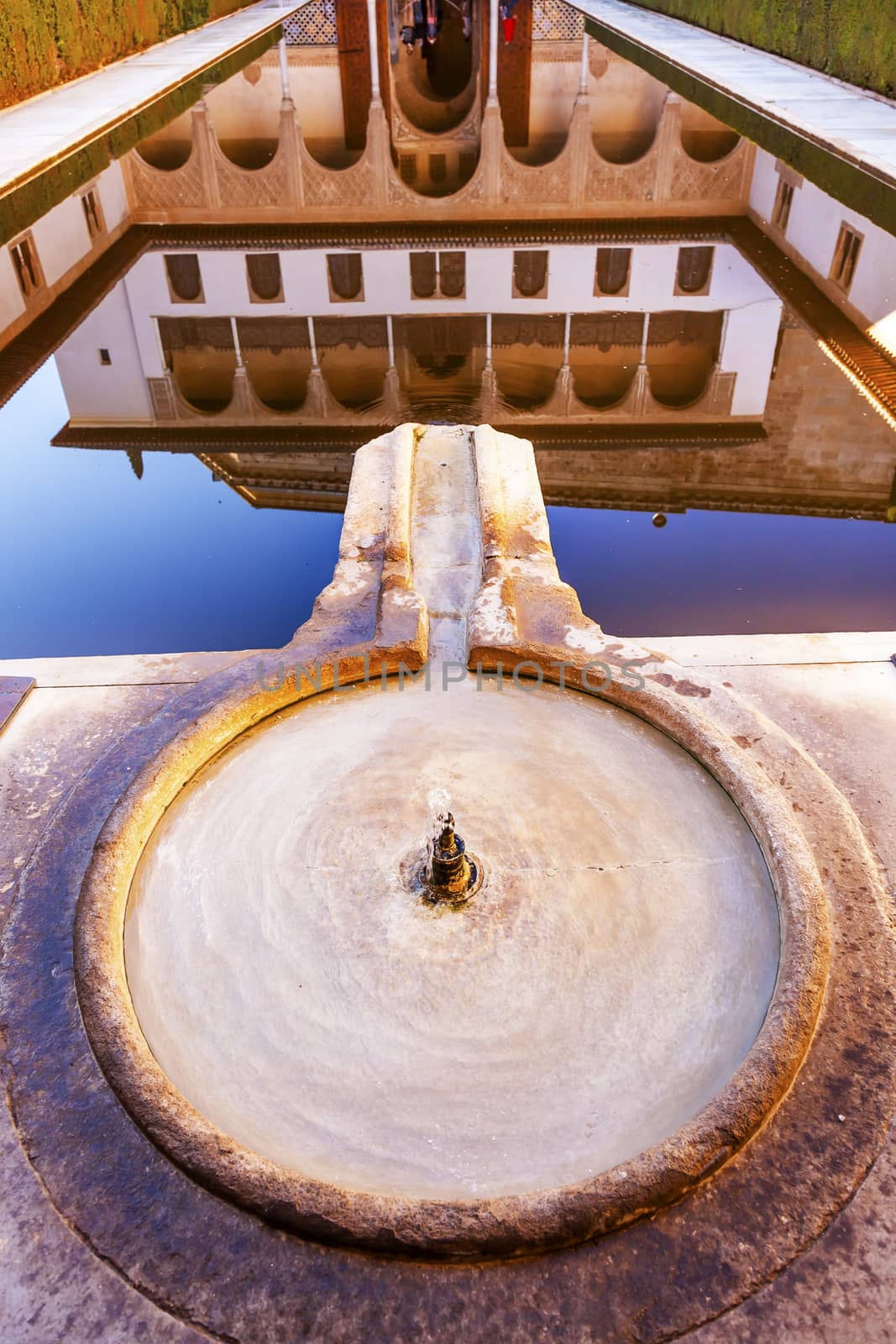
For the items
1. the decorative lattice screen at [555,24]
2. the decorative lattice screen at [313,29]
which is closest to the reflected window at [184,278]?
the decorative lattice screen at [313,29]

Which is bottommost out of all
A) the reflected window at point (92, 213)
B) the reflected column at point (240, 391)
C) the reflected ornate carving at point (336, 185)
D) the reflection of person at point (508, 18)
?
the reflected ornate carving at point (336, 185)

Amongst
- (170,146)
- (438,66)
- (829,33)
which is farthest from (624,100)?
(438,66)

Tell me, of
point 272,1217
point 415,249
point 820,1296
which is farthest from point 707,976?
point 415,249

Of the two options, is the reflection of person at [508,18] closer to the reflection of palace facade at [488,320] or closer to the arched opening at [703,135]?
the arched opening at [703,135]

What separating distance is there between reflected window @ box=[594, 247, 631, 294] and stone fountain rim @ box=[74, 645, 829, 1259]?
23.5ft

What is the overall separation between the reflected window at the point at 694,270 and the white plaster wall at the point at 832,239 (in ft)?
2.57

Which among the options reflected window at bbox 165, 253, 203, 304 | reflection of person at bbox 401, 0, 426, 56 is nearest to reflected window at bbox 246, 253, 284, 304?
reflected window at bbox 165, 253, 203, 304

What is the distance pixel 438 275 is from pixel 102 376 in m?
4.25

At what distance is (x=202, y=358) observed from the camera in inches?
301

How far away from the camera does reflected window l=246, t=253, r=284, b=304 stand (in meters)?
8.80

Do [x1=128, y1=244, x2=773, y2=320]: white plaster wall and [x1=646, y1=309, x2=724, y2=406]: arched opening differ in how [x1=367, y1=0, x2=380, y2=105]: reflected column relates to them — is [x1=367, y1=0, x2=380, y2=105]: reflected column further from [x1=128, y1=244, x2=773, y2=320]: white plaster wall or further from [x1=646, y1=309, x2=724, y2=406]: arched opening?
[x1=646, y1=309, x2=724, y2=406]: arched opening

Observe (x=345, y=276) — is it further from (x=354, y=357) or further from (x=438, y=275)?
(x=354, y=357)

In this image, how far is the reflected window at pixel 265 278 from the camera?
8797mm

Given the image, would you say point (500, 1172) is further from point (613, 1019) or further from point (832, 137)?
point (832, 137)
